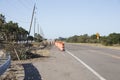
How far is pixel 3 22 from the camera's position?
87.5 meters

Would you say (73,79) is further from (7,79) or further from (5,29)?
(5,29)

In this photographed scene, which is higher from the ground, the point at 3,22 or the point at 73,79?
the point at 3,22

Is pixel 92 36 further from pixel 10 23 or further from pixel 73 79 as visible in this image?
pixel 73 79

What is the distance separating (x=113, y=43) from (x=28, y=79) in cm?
7107

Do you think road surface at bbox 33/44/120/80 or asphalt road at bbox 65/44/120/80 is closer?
road surface at bbox 33/44/120/80

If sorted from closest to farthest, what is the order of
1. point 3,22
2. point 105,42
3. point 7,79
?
point 7,79 < point 105,42 < point 3,22

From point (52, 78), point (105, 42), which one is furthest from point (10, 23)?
point (52, 78)

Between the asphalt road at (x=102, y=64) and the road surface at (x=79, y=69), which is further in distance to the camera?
the asphalt road at (x=102, y=64)

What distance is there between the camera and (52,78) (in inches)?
512

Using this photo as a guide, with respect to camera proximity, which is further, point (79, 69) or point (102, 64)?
point (102, 64)

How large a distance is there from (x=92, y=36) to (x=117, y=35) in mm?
71444

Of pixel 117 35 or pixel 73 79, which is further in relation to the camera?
pixel 117 35

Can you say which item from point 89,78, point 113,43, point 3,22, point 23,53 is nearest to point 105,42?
point 113,43

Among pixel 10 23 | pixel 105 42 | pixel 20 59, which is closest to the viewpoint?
pixel 20 59
